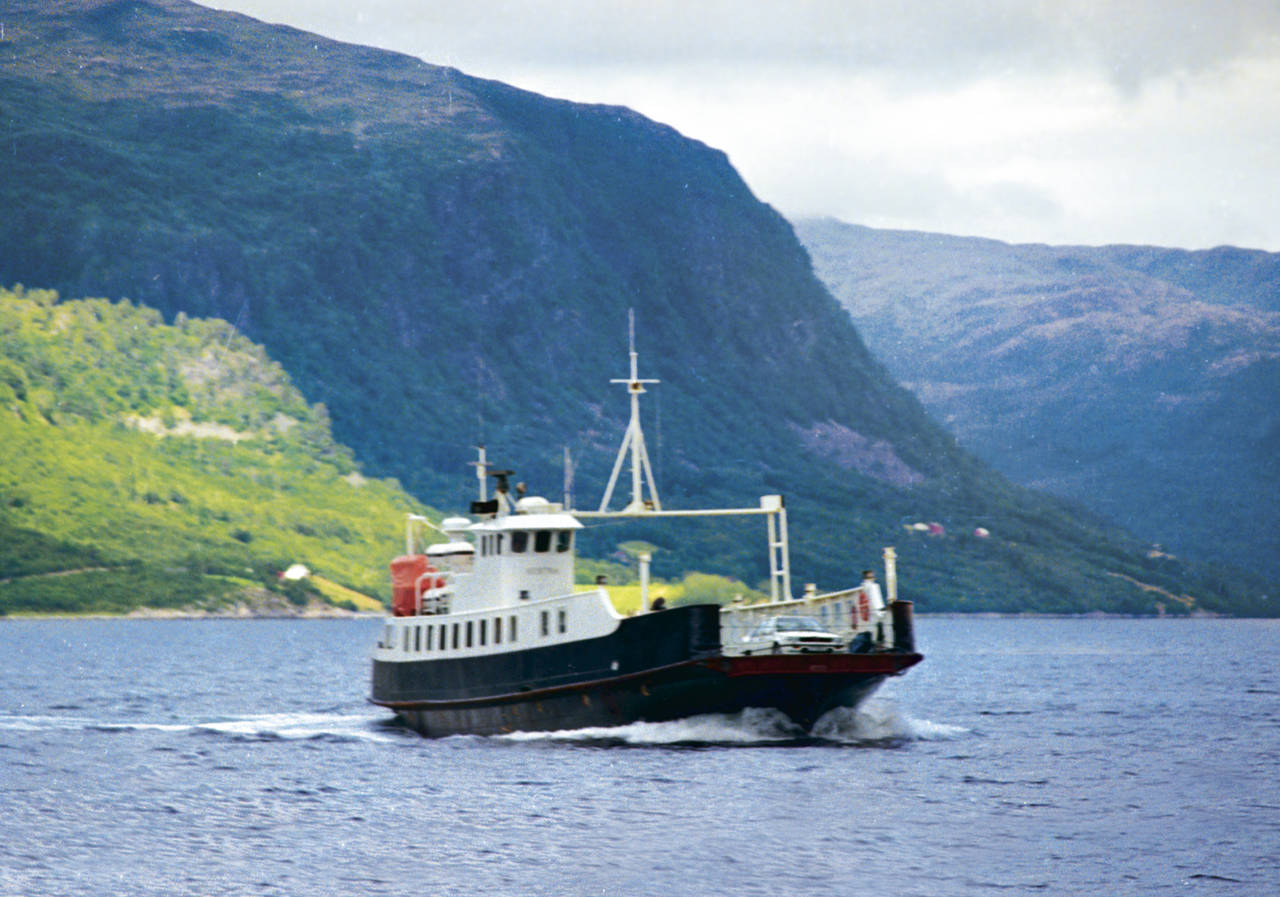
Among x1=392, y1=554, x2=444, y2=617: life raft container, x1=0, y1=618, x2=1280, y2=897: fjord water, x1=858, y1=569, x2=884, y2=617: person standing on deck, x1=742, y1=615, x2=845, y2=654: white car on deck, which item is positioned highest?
x1=392, y1=554, x2=444, y2=617: life raft container

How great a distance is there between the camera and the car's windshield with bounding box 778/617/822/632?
2606 inches

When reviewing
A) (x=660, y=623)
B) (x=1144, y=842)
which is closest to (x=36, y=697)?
(x=660, y=623)

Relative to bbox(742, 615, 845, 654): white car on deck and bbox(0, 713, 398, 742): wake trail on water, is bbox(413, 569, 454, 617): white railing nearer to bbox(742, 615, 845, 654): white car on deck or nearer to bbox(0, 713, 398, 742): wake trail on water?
bbox(0, 713, 398, 742): wake trail on water

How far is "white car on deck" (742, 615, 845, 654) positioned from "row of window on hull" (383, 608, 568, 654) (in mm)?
6966

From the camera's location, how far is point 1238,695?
388ft

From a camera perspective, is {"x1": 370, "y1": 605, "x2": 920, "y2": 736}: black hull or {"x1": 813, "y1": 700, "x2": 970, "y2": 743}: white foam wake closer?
{"x1": 370, "y1": 605, "x2": 920, "y2": 736}: black hull

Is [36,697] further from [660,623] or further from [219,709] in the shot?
[660,623]

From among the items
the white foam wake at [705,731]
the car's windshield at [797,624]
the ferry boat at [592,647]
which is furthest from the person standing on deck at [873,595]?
the white foam wake at [705,731]

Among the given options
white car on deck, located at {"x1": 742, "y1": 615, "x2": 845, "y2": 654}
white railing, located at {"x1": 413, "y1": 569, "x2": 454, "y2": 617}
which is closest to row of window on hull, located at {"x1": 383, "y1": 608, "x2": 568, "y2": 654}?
white railing, located at {"x1": 413, "y1": 569, "x2": 454, "y2": 617}

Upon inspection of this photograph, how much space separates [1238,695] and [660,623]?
67.8 metres

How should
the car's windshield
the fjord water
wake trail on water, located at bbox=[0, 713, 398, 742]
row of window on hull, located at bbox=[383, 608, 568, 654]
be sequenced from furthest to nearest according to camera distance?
wake trail on water, located at bbox=[0, 713, 398, 742] < row of window on hull, located at bbox=[383, 608, 568, 654] < the car's windshield < the fjord water

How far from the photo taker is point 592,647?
213 feet

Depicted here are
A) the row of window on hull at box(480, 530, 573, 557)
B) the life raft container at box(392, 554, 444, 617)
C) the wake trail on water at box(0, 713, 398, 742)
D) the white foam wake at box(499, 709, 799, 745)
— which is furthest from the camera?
the wake trail on water at box(0, 713, 398, 742)

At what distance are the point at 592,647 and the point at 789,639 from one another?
7.10 metres
